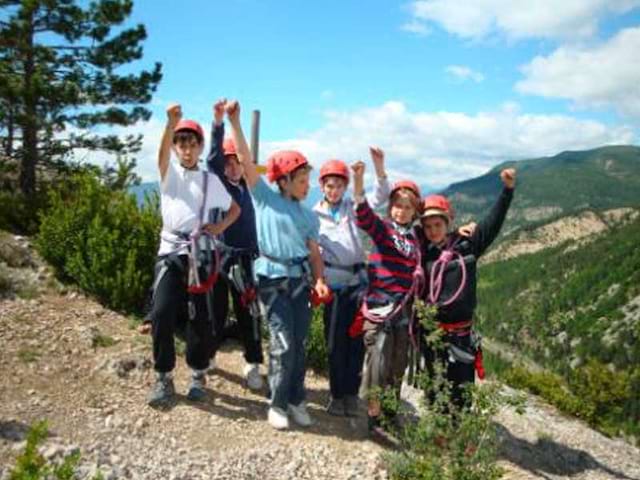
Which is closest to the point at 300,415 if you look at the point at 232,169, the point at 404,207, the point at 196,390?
the point at 196,390

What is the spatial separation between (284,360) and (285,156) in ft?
5.96

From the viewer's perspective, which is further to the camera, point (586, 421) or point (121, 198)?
point (586, 421)

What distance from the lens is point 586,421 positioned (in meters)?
10.1

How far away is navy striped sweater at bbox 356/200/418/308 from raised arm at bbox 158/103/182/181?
1792 millimetres

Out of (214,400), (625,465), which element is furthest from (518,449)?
(214,400)

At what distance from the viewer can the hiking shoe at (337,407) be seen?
609 cm

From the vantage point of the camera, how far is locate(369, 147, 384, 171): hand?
17.8 feet

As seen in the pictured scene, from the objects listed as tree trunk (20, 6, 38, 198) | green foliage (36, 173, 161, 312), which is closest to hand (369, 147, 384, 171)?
green foliage (36, 173, 161, 312)

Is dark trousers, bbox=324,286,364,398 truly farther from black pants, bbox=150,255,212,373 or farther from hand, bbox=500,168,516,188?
hand, bbox=500,168,516,188

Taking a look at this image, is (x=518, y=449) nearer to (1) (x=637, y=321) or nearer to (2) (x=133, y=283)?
(2) (x=133, y=283)

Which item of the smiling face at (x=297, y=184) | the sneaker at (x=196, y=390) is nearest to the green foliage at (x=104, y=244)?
the sneaker at (x=196, y=390)

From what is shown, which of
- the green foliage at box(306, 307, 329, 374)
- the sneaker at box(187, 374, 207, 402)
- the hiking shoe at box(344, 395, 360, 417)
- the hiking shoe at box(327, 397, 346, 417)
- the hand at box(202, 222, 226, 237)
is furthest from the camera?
the green foliage at box(306, 307, 329, 374)

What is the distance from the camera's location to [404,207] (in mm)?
5398

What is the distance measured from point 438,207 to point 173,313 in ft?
8.66
